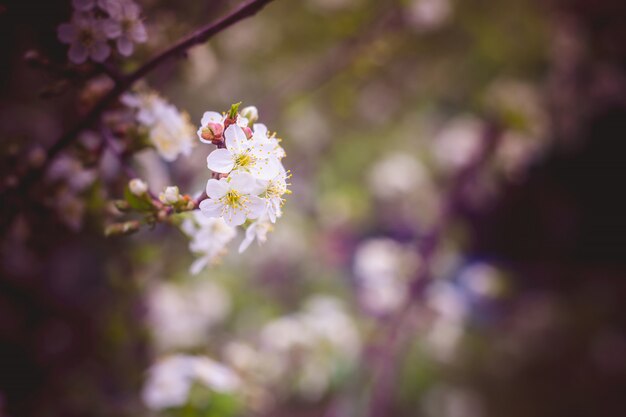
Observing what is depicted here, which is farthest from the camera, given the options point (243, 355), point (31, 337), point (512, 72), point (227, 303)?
point (512, 72)

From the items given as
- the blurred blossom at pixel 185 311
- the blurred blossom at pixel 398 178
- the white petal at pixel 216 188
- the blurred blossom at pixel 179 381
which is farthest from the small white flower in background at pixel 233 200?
the blurred blossom at pixel 398 178

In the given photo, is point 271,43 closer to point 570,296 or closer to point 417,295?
point 417,295

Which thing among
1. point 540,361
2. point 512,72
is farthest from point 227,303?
point 540,361

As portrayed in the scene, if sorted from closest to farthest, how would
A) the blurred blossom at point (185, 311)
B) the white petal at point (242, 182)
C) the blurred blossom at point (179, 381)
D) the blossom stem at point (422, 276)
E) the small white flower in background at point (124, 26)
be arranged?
the white petal at point (242, 182) < the small white flower in background at point (124, 26) < the blurred blossom at point (179, 381) < the blurred blossom at point (185, 311) < the blossom stem at point (422, 276)

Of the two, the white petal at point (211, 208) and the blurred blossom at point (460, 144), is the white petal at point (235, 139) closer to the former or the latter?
the white petal at point (211, 208)

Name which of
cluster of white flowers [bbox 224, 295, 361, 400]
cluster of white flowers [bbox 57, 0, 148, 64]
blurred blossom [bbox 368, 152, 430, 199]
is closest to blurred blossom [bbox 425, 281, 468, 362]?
cluster of white flowers [bbox 224, 295, 361, 400]

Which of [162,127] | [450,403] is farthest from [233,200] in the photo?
[450,403]
